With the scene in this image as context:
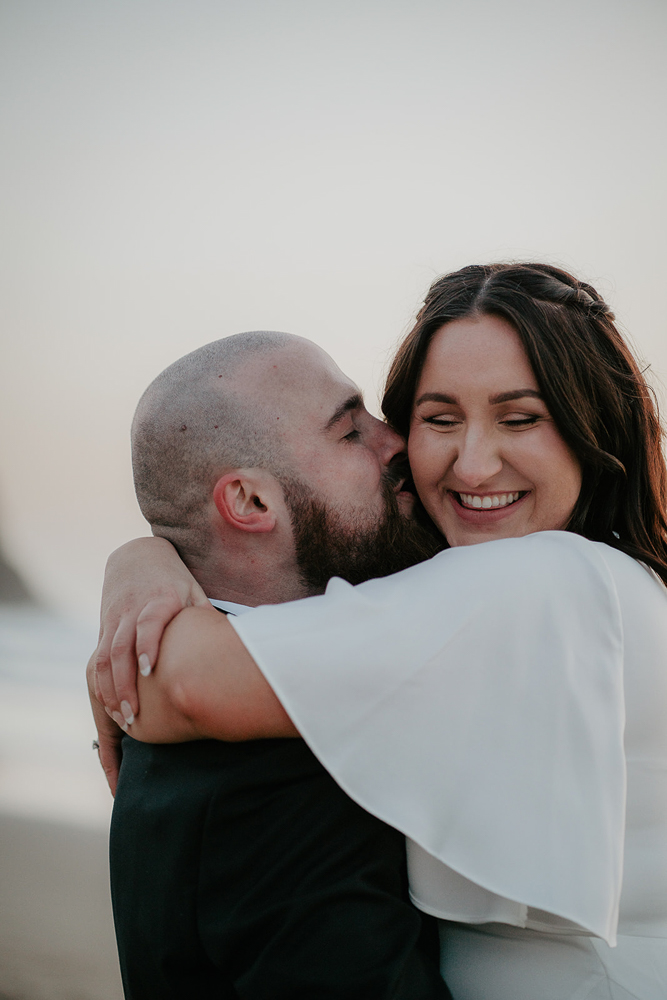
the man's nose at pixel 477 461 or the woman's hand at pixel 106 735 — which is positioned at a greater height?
the man's nose at pixel 477 461

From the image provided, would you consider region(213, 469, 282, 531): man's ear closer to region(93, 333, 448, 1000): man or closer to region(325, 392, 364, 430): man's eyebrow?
region(93, 333, 448, 1000): man

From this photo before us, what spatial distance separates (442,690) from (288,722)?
318 millimetres

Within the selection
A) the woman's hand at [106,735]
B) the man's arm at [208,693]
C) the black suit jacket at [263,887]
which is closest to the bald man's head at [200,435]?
the woman's hand at [106,735]

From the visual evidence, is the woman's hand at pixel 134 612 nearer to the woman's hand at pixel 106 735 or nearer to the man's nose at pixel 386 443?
the woman's hand at pixel 106 735

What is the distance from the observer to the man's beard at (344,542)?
237 cm

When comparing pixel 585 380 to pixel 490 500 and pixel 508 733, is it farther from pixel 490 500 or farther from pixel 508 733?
pixel 508 733

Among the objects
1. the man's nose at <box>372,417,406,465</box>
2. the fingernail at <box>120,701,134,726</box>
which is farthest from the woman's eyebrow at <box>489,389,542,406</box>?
the fingernail at <box>120,701,134,726</box>

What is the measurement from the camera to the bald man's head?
237 centimetres

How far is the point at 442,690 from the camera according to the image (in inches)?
60.6

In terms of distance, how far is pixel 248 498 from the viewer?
2.34 m

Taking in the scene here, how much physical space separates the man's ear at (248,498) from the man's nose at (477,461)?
21.2 inches

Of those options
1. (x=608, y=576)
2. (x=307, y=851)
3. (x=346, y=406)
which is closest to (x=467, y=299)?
(x=346, y=406)

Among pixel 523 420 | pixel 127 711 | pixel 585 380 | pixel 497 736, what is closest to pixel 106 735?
pixel 127 711

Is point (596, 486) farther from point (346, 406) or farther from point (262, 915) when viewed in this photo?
point (262, 915)
